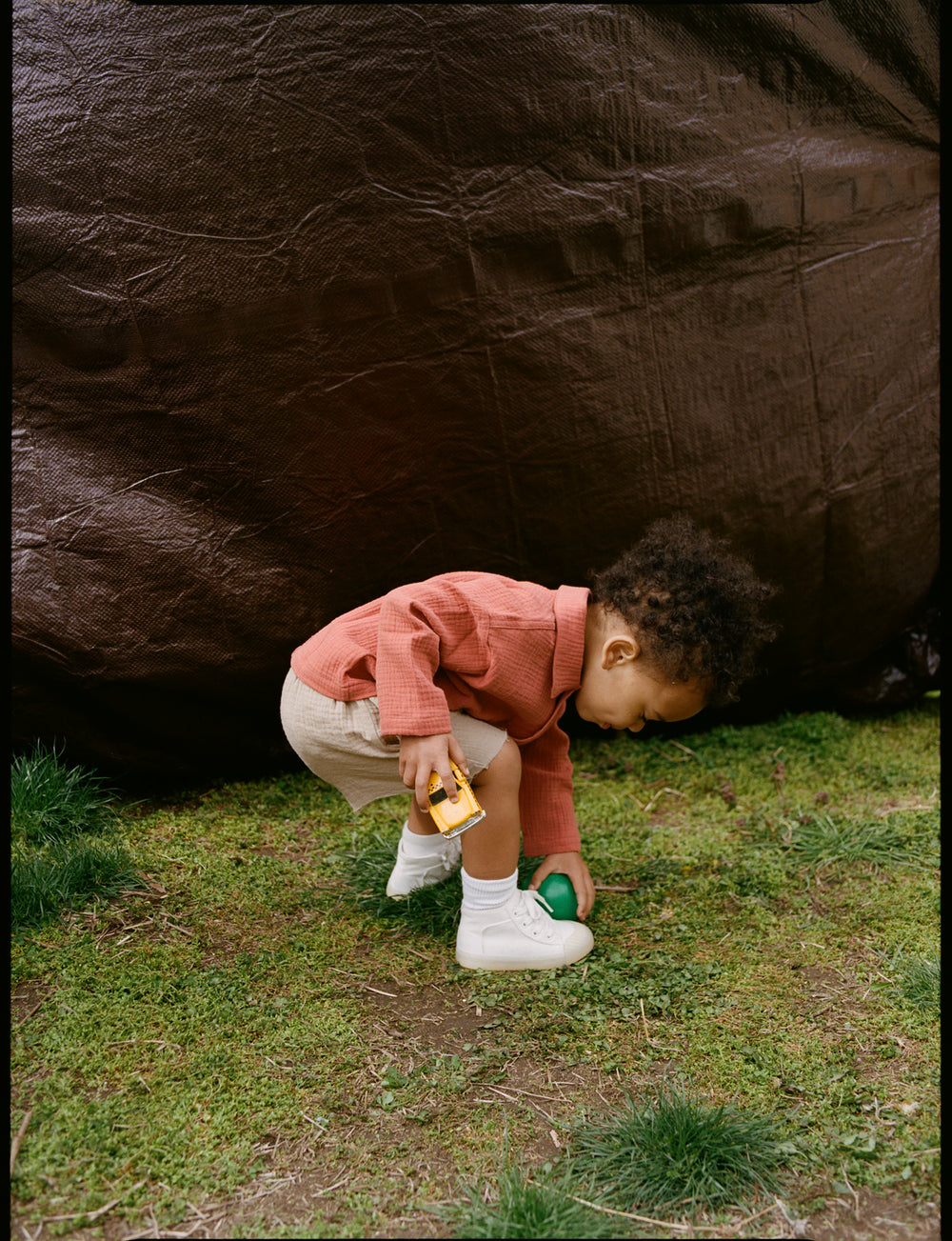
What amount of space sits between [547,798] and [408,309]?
4.25 feet

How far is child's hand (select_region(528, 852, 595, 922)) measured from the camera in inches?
88.6

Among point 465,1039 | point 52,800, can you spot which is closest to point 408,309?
point 52,800

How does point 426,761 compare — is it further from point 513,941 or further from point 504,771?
point 513,941

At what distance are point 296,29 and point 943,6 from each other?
1.81 m

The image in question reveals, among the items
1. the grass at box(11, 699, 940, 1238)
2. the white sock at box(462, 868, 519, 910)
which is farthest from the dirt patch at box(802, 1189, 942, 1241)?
the white sock at box(462, 868, 519, 910)

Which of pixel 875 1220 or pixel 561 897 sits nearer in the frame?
pixel 875 1220

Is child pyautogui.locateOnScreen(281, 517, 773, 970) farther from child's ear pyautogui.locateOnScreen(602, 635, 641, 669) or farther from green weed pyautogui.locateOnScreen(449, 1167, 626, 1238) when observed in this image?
green weed pyautogui.locateOnScreen(449, 1167, 626, 1238)

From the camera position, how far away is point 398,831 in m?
2.67

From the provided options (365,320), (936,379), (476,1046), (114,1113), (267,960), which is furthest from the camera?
(936,379)

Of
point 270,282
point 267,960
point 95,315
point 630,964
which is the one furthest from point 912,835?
point 95,315

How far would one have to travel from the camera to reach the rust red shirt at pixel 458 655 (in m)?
1.92

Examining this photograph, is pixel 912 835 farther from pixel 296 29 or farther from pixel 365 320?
pixel 296 29

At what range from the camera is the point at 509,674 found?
6.72ft

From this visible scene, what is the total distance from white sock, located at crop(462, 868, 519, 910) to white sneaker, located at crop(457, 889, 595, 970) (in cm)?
1
